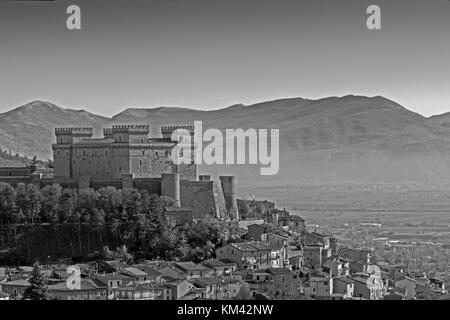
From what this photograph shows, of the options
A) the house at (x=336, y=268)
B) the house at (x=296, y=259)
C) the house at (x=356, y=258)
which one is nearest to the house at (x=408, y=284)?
the house at (x=336, y=268)

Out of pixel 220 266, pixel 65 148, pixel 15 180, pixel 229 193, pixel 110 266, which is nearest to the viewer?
pixel 220 266

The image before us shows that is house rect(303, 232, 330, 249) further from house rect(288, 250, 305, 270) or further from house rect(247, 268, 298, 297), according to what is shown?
house rect(247, 268, 298, 297)

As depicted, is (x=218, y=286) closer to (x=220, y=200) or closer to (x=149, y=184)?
(x=149, y=184)

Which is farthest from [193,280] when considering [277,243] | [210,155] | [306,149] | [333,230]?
[306,149]

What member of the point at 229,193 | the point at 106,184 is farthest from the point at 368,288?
the point at 229,193
